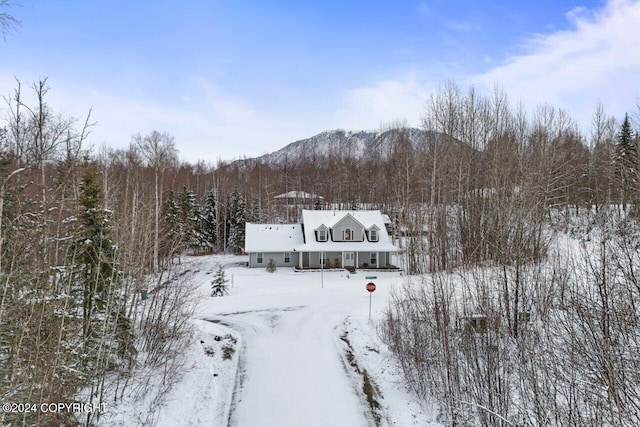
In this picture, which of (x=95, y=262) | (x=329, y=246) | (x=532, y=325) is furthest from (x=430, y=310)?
(x=329, y=246)

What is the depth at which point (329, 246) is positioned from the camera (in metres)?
36.3

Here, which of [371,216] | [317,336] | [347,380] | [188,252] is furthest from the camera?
[188,252]

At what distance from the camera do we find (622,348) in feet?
20.0

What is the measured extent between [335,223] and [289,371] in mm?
25957

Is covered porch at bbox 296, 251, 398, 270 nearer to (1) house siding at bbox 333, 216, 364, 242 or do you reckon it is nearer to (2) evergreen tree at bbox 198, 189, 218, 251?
(1) house siding at bbox 333, 216, 364, 242

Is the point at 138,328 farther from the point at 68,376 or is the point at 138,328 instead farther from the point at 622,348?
the point at 622,348

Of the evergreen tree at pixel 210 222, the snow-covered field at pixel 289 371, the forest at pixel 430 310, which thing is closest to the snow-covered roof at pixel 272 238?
the evergreen tree at pixel 210 222

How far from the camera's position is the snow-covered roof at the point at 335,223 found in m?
36.0

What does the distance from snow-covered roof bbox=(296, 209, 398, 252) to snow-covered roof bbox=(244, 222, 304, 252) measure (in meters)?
1.45

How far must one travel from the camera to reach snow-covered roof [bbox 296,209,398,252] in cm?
3597

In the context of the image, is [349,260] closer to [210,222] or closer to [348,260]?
[348,260]

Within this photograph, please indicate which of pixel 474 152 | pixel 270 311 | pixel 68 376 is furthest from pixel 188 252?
pixel 68 376

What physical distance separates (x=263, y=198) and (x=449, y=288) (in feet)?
157

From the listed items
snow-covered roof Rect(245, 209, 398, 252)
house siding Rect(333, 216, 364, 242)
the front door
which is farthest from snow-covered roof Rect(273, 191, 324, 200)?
the front door
